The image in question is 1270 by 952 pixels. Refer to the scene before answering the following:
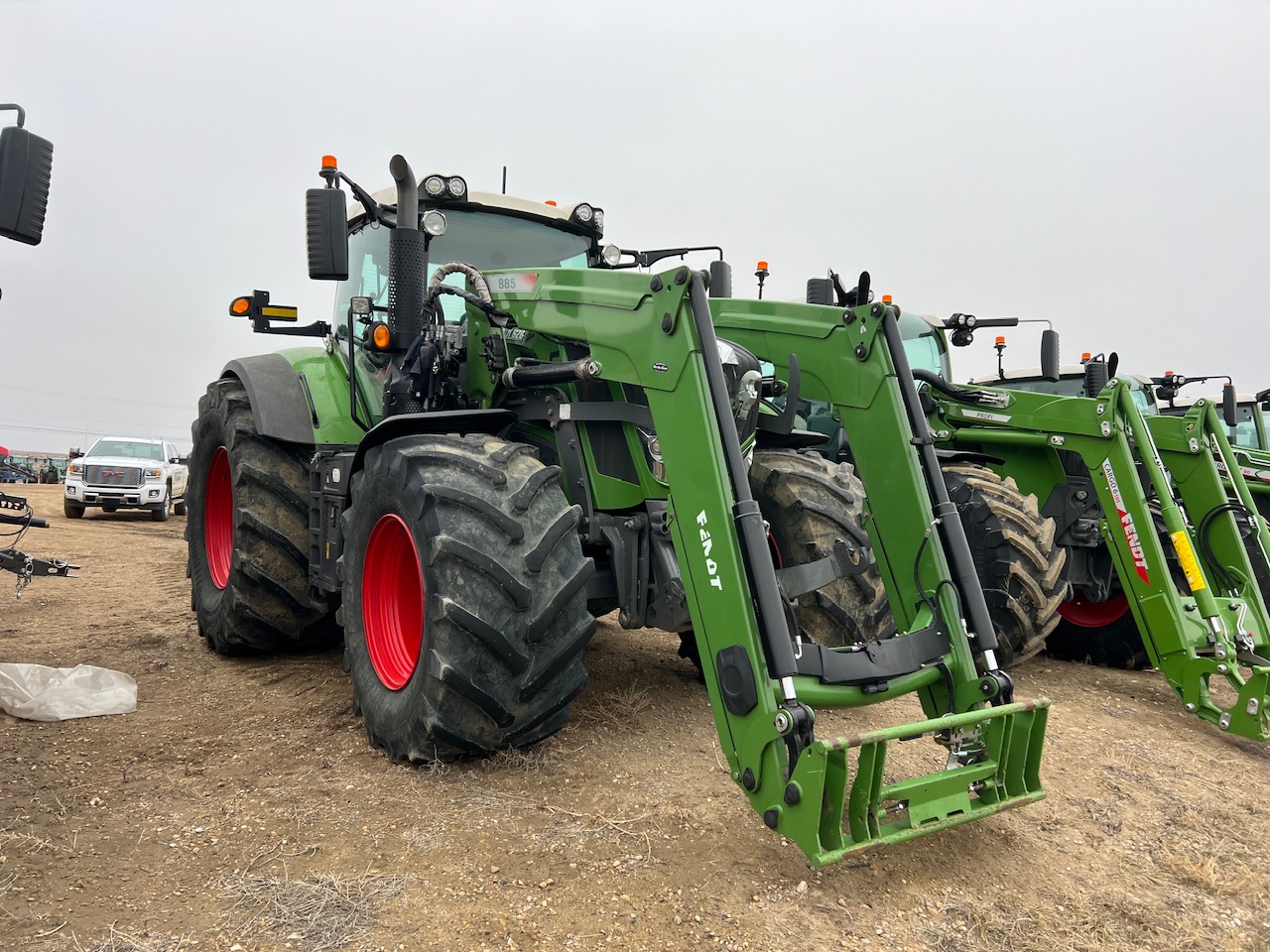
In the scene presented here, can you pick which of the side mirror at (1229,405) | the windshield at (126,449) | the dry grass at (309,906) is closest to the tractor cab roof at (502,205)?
the dry grass at (309,906)

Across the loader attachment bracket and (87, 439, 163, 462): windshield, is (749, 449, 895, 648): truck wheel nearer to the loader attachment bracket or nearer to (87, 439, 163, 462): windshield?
the loader attachment bracket

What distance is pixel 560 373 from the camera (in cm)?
373

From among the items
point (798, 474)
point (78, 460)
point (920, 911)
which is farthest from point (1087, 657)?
point (78, 460)

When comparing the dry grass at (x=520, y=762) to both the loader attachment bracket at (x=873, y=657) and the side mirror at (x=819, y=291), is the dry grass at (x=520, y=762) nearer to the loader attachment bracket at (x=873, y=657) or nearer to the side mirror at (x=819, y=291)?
the loader attachment bracket at (x=873, y=657)

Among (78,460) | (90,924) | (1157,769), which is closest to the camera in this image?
(90,924)

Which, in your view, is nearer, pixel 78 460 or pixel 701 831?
pixel 701 831

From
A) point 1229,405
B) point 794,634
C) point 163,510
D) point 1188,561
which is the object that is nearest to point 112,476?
point 163,510

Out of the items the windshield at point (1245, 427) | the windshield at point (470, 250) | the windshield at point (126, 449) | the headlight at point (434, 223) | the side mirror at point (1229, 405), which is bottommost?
the side mirror at point (1229, 405)

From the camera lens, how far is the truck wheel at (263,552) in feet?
16.3

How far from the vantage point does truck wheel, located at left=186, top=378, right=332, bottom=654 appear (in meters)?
4.95

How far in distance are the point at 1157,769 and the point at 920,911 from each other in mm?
2182

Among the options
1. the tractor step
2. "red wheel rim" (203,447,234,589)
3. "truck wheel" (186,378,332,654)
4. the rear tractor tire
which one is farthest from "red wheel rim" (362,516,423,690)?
the rear tractor tire

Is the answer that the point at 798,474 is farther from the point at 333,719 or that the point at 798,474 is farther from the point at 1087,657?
the point at 1087,657

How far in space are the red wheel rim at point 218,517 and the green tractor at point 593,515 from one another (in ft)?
2.88
